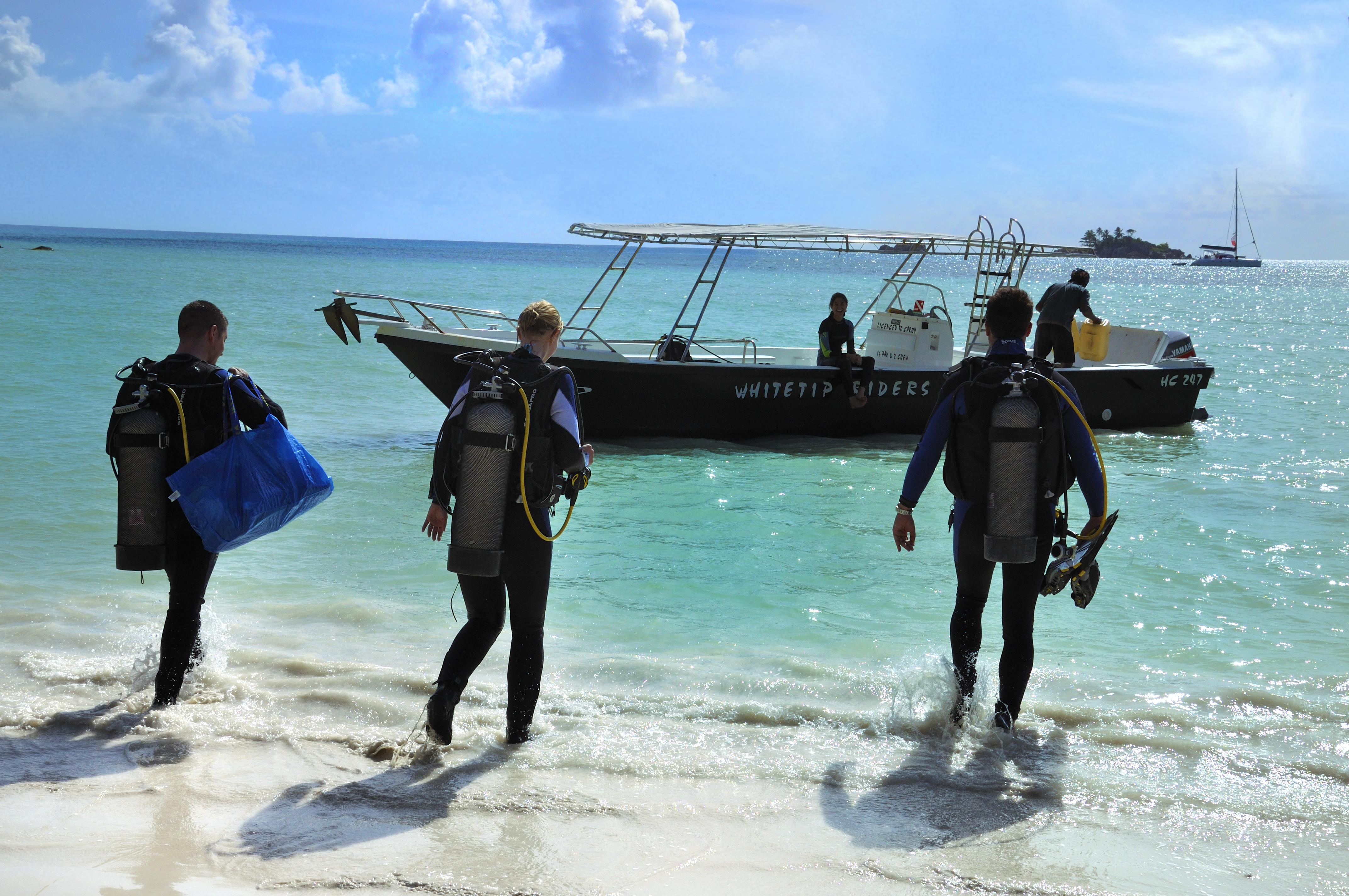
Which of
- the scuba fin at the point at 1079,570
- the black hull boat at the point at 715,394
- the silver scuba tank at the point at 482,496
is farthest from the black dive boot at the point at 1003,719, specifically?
the black hull boat at the point at 715,394

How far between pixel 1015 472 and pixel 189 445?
294 centimetres

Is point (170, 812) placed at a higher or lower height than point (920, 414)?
lower

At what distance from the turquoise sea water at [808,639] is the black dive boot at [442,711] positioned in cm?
24

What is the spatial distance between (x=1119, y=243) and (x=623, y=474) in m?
205

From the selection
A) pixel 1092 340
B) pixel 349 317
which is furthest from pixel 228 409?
pixel 1092 340

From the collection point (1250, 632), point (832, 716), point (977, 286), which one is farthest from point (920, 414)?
point (832, 716)

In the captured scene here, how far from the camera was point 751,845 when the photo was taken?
318cm

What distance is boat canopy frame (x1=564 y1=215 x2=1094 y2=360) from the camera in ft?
35.5

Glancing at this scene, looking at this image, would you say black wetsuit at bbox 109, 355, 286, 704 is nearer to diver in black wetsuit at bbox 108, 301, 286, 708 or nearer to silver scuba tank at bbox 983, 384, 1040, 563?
diver in black wetsuit at bbox 108, 301, 286, 708

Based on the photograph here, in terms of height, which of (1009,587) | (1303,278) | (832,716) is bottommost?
(832,716)

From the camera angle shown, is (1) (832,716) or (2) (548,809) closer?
(2) (548,809)

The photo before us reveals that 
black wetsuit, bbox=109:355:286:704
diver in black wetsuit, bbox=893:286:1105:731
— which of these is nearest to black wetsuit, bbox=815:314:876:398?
diver in black wetsuit, bbox=893:286:1105:731

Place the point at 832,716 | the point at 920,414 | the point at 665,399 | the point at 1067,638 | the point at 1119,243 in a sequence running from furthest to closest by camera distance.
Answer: the point at 1119,243
the point at 920,414
the point at 665,399
the point at 1067,638
the point at 832,716

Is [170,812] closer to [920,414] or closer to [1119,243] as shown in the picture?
[920,414]
